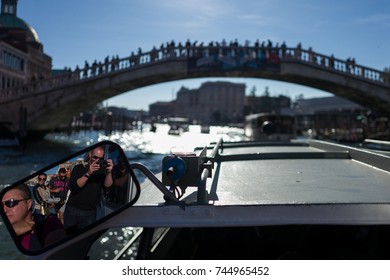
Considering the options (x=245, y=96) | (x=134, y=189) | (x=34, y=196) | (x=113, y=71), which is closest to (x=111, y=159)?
(x=134, y=189)

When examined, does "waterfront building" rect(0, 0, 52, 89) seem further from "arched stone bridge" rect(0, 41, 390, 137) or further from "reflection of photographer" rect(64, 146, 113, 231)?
"reflection of photographer" rect(64, 146, 113, 231)

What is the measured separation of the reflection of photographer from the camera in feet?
4.58

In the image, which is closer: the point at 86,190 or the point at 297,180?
→ the point at 86,190

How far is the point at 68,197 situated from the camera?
1418mm

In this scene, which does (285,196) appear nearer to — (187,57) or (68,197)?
(68,197)

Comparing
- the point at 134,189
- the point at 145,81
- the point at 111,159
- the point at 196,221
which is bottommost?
the point at 196,221

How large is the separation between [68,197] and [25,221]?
0.16 metres

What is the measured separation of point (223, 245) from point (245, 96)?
4056 inches

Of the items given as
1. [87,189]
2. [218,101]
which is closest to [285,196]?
[87,189]

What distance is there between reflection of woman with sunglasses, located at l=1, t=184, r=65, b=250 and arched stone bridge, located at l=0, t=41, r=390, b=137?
19531mm

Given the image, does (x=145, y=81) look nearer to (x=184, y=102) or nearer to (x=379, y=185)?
(x=379, y=185)

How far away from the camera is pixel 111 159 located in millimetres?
1389

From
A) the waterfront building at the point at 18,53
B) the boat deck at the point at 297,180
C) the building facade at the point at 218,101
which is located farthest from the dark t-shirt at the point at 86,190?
the building facade at the point at 218,101

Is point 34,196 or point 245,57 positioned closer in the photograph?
point 34,196
